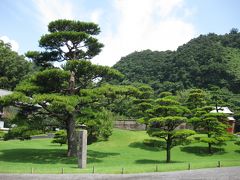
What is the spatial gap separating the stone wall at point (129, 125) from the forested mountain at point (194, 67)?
35.7m

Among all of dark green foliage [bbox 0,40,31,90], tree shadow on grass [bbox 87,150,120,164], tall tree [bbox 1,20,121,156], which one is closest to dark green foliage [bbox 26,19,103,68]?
tall tree [bbox 1,20,121,156]

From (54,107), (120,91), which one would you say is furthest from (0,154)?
(120,91)

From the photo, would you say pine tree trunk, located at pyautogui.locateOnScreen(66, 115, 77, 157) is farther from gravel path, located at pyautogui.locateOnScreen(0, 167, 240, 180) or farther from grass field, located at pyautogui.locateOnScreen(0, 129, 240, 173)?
gravel path, located at pyautogui.locateOnScreen(0, 167, 240, 180)

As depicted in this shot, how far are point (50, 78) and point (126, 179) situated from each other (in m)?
13.1

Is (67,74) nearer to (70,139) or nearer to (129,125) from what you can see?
(70,139)

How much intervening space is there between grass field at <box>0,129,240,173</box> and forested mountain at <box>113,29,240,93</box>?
1799 inches

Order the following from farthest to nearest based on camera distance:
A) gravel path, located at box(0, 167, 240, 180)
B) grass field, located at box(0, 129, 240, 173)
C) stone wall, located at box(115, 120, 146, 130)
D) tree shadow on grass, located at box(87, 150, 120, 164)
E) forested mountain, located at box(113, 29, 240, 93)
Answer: forested mountain, located at box(113, 29, 240, 93) → stone wall, located at box(115, 120, 146, 130) → tree shadow on grass, located at box(87, 150, 120, 164) → grass field, located at box(0, 129, 240, 173) → gravel path, located at box(0, 167, 240, 180)

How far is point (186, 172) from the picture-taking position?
23.8m

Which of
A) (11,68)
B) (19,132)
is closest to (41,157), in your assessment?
(19,132)

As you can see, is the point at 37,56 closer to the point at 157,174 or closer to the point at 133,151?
the point at 133,151

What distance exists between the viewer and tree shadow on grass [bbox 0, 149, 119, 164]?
2925cm

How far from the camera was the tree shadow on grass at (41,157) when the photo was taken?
2925 cm

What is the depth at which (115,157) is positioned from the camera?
3403 centimetres

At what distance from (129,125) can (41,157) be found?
983 inches
